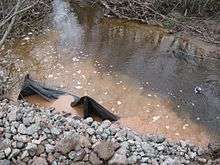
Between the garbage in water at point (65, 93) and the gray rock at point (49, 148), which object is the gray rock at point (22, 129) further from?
the garbage in water at point (65, 93)

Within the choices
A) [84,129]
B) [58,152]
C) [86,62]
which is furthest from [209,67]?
[58,152]

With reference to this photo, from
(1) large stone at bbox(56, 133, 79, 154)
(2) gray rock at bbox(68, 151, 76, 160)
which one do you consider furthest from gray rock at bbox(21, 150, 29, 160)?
(2) gray rock at bbox(68, 151, 76, 160)

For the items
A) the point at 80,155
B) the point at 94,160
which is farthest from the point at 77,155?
the point at 94,160

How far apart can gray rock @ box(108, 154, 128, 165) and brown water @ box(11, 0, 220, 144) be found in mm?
1034

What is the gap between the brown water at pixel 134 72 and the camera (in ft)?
24.7

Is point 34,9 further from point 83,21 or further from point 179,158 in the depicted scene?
point 179,158

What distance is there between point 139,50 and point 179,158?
3831mm

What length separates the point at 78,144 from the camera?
6469mm

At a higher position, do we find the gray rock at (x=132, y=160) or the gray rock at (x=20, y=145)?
the gray rock at (x=132, y=160)

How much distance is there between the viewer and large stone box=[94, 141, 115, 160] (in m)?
6.33

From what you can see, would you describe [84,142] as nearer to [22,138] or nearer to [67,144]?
[67,144]

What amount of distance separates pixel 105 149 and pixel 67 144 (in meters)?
0.62

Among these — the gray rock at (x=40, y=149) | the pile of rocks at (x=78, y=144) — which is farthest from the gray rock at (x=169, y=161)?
the gray rock at (x=40, y=149)

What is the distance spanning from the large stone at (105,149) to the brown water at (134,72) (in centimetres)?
97
